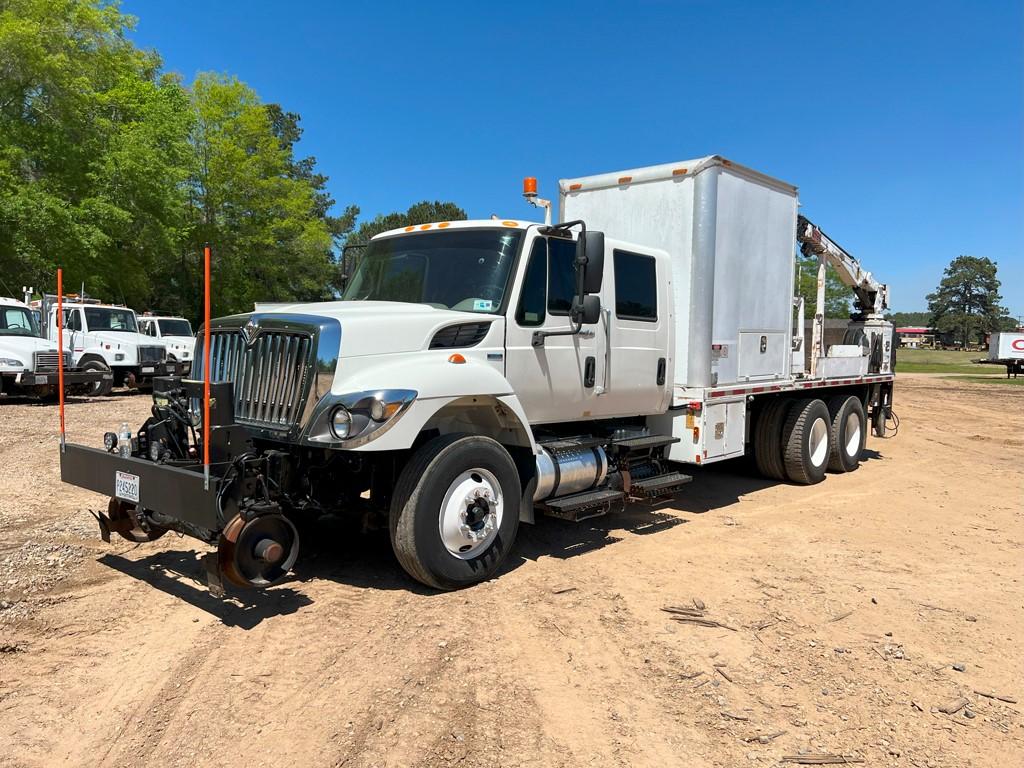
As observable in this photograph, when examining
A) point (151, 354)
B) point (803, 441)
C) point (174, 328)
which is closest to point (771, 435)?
point (803, 441)

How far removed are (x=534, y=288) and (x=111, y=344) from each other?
54.2 feet

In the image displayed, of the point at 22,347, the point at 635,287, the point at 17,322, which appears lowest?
the point at 22,347

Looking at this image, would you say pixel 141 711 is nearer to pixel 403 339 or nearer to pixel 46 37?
pixel 403 339

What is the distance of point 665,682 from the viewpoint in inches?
153

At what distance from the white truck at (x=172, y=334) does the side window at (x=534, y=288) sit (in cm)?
1711

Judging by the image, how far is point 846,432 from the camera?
34.6 ft

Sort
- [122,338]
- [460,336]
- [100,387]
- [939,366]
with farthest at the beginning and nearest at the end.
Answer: [939,366]
[122,338]
[100,387]
[460,336]

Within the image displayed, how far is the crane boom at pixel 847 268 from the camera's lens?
986 cm

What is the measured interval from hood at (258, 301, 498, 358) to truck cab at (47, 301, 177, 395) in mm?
14588

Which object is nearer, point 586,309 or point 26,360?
point 586,309

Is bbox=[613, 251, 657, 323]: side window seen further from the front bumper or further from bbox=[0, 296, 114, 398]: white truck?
the front bumper

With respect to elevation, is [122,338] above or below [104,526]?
above

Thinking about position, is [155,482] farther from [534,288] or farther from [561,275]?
[561,275]

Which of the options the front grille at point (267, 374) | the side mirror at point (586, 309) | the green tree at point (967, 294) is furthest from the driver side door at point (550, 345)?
the green tree at point (967, 294)
